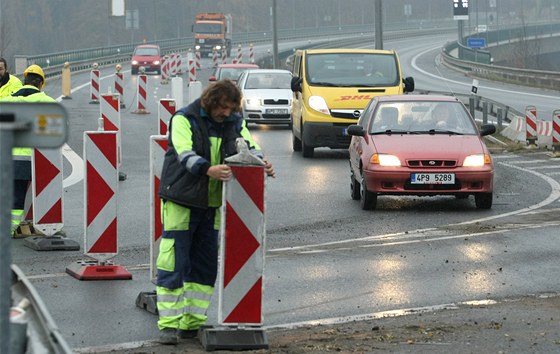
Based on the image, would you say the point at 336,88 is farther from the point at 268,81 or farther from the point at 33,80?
the point at 33,80

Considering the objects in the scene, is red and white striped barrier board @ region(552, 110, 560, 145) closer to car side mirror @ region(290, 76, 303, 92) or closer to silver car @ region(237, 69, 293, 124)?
car side mirror @ region(290, 76, 303, 92)

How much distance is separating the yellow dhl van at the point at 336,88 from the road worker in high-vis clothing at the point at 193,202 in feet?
55.0

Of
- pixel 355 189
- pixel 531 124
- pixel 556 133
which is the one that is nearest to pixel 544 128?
pixel 531 124

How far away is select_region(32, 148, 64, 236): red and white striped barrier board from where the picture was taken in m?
13.7

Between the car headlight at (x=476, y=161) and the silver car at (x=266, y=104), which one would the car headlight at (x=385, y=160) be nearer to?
the car headlight at (x=476, y=161)

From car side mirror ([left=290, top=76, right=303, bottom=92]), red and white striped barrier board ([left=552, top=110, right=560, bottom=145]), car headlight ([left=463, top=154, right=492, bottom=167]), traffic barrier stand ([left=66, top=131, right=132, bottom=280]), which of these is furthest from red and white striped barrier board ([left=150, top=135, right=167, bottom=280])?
red and white striped barrier board ([left=552, top=110, right=560, bottom=145])

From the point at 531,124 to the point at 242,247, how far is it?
1992 centimetres

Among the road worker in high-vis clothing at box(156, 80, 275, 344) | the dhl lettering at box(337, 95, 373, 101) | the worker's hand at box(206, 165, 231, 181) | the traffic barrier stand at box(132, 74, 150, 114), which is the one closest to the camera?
the worker's hand at box(206, 165, 231, 181)

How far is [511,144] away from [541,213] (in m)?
12.4

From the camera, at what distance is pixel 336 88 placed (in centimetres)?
2644

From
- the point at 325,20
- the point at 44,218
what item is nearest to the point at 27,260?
the point at 44,218

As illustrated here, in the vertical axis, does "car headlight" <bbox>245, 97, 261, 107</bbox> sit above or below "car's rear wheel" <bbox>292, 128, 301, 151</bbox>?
above

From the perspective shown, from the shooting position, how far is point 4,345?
4.42 metres

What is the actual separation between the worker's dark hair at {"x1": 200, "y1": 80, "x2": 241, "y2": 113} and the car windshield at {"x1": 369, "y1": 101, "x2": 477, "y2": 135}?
9.56m
